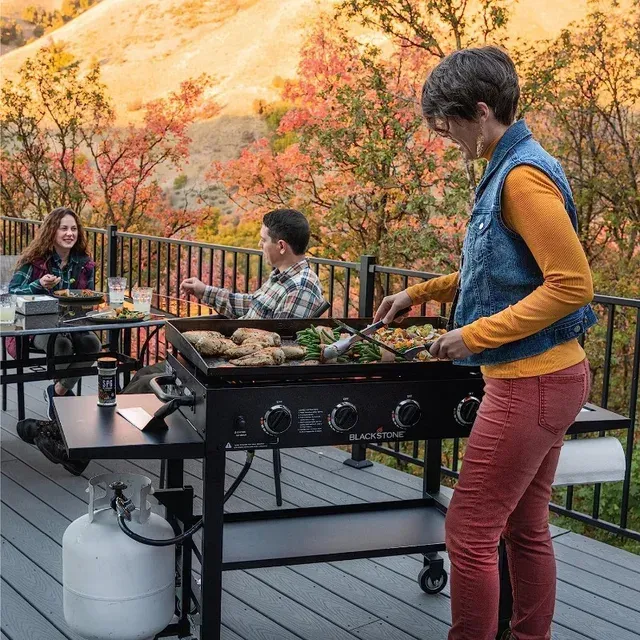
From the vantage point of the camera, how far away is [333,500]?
389 cm

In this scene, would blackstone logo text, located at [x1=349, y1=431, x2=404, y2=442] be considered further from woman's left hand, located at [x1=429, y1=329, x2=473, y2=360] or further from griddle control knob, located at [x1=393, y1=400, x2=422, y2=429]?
woman's left hand, located at [x1=429, y1=329, x2=473, y2=360]

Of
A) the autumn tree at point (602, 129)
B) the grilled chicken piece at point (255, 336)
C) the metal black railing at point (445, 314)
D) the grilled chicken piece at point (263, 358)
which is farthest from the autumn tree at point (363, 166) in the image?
the grilled chicken piece at point (263, 358)

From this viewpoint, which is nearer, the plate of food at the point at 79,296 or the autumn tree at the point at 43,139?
the plate of food at the point at 79,296

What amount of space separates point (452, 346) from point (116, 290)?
2.75 m

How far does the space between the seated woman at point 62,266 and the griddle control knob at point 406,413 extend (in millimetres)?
2858

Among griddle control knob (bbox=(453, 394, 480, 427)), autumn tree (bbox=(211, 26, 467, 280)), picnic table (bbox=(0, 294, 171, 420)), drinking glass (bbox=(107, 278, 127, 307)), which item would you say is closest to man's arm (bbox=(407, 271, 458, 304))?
griddle control knob (bbox=(453, 394, 480, 427))

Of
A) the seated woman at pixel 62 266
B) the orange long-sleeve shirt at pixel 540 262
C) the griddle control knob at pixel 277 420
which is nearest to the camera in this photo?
the orange long-sleeve shirt at pixel 540 262

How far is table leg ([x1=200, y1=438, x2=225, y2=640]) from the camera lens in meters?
2.23

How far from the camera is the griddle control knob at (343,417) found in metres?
2.29

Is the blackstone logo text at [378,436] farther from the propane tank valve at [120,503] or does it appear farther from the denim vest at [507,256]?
the propane tank valve at [120,503]

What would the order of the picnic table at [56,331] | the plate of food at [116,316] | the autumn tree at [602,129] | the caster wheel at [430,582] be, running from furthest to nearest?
the autumn tree at [602,129], the plate of food at [116,316], the picnic table at [56,331], the caster wheel at [430,582]

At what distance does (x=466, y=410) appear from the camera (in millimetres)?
2418

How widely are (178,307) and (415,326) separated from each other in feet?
6.26

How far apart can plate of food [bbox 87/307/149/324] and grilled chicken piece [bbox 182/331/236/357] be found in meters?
1.55
